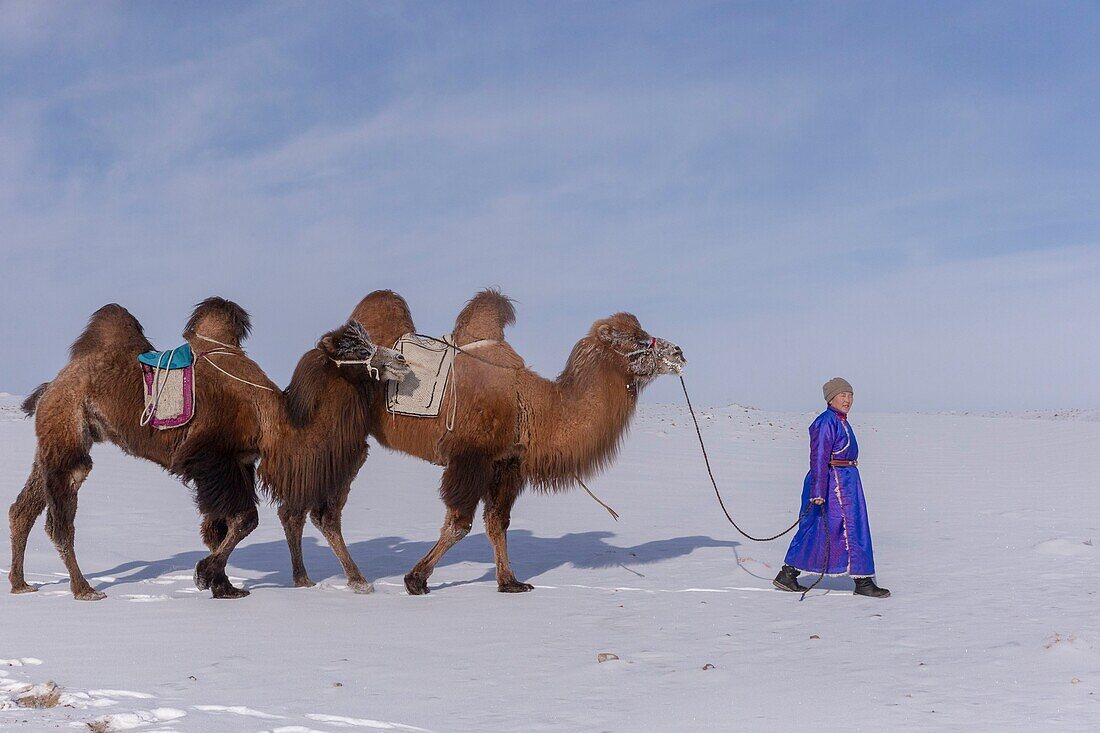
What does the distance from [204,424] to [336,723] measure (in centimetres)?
388

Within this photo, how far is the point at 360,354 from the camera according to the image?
25.0 feet

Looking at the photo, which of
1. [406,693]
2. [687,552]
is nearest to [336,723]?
[406,693]

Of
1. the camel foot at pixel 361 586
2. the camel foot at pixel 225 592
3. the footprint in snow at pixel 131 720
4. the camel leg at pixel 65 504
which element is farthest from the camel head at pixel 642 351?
the footprint in snow at pixel 131 720

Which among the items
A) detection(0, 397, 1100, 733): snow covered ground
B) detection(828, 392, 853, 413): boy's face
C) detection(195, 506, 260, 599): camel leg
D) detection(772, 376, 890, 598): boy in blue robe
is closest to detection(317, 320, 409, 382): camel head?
detection(195, 506, 260, 599): camel leg

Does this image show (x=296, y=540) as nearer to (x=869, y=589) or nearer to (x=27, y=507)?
(x=27, y=507)

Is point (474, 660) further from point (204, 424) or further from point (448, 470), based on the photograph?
point (204, 424)

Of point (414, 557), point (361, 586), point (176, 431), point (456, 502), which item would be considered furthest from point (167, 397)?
point (414, 557)

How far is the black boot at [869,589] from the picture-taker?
282 inches

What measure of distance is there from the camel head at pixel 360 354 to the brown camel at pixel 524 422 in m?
0.42

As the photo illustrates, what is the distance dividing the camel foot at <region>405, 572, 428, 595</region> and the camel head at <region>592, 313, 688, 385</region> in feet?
7.81

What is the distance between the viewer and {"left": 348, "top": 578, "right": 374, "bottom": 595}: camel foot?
7.59 metres

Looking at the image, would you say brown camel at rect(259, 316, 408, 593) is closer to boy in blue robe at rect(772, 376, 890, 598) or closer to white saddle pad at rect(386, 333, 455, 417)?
white saddle pad at rect(386, 333, 455, 417)

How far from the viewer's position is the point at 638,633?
591cm

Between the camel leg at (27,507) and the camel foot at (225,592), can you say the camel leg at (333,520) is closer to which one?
the camel foot at (225,592)
